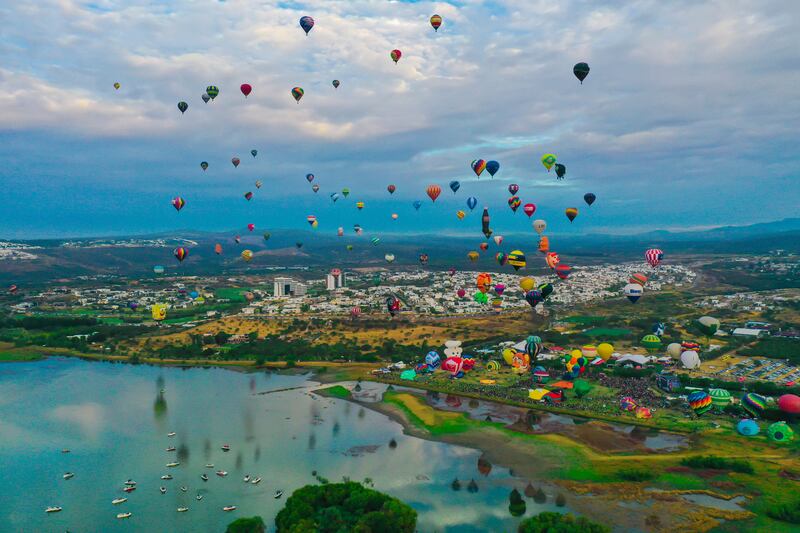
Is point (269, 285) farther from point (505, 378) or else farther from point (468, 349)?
point (505, 378)

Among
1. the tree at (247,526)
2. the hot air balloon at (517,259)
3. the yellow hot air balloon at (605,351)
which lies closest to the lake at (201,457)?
the tree at (247,526)

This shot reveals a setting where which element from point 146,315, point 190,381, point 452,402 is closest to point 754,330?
point 452,402

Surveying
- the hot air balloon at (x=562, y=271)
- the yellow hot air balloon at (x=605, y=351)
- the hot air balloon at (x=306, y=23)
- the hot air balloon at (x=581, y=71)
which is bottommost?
the yellow hot air balloon at (x=605, y=351)

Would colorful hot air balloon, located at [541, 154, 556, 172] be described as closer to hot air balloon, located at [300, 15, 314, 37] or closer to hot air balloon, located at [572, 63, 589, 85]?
hot air balloon, located at [572, 63, 589, 85]

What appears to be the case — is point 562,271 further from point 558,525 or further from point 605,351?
point 558,525

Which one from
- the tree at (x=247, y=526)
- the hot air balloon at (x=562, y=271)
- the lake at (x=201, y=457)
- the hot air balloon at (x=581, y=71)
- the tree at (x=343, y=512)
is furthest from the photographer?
the hot air balloon at (x=562, y=271)

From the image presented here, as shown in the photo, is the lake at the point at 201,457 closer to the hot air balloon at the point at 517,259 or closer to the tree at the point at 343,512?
the tree at the point at 343,512

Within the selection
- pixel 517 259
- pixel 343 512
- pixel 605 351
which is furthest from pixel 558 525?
pixel 517 259
